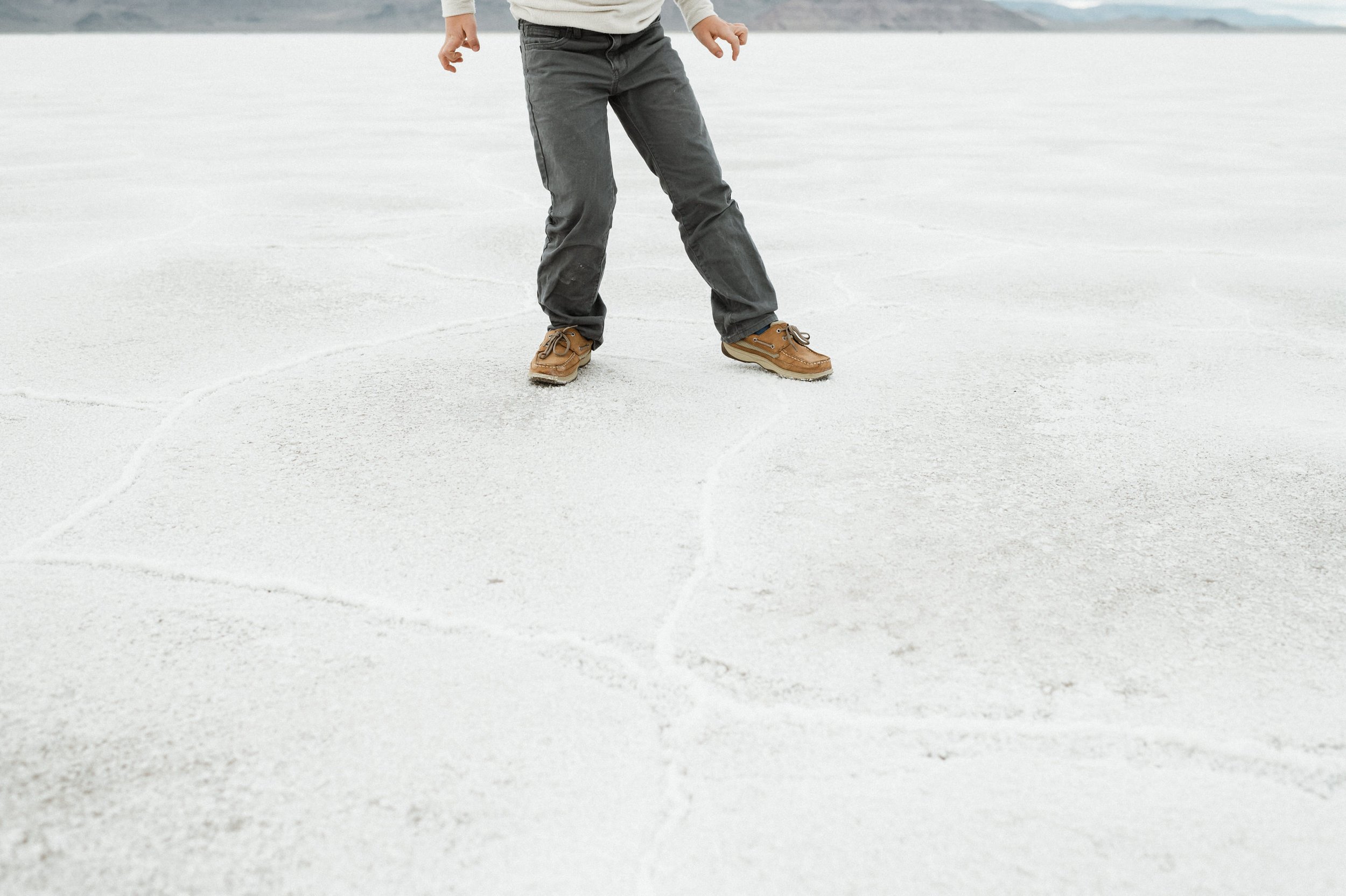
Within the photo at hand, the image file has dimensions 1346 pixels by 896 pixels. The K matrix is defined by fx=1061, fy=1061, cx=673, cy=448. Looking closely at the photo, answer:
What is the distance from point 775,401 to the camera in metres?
1.80

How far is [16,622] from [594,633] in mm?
612

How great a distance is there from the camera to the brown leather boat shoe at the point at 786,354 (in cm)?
189

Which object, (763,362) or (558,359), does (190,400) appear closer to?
(558,359)

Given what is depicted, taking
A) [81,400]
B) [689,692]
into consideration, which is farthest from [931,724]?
[81,400]

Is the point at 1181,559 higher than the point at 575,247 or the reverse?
the reverse

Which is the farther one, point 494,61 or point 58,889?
point 494,61

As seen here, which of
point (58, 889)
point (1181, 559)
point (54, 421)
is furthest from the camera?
point (54, 421)

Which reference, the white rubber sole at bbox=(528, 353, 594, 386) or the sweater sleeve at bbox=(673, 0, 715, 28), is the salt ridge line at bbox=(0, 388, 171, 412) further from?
the sweater sleeve at bbox=(673, 0, 715, 28)

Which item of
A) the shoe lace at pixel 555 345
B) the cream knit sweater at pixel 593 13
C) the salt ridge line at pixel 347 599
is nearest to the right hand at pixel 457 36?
the cream knit sweater at pixel 593 13

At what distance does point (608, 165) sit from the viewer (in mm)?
1815

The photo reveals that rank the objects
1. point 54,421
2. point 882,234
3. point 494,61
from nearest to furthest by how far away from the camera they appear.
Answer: point 54,421 < point 882,234 < point 494,61

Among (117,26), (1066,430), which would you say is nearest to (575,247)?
(1066,430)

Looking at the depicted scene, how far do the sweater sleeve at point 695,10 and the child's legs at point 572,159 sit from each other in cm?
27

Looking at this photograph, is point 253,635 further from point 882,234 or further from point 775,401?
point 882,234
